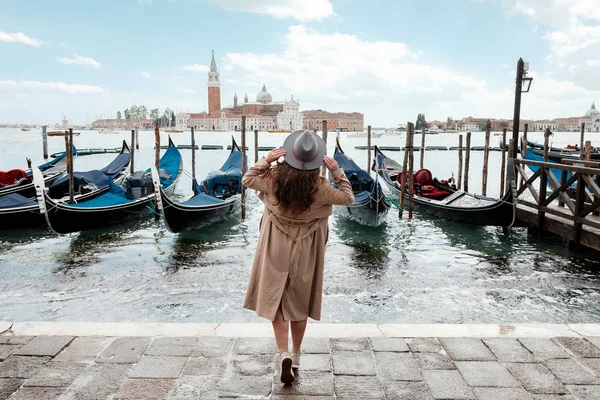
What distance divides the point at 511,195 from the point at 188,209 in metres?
4.35

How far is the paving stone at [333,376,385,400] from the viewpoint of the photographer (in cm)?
156

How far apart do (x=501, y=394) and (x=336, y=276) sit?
3116mm

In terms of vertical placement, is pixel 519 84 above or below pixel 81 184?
above

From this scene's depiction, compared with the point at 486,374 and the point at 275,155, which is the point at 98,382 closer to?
the point at 275,155

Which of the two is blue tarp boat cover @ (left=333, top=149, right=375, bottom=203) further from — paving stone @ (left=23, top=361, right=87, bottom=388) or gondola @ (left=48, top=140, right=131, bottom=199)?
paving stone @ (left=23, top=361, right=87, bottom=388)

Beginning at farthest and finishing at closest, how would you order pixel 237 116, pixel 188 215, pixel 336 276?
1. pixel 237 116
2. pixel 188 215
3. pixel 336 276

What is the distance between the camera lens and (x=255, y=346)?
1917 mm

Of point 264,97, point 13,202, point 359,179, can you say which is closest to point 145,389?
point 13,202

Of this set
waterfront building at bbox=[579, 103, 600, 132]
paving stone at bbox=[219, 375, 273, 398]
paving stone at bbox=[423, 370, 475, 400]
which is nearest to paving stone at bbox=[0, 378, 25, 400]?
paving stone at bbox=[219, 375, 273, 398]

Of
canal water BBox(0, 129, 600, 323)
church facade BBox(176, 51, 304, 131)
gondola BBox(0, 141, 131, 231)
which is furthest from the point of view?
church facade BBox(176, 51, 304, 131)

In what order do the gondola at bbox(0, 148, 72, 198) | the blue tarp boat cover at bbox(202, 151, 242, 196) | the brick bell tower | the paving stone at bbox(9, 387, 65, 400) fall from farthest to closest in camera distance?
the brick bell tower
the blue tarp boat cover at bbox(202, 151, 242, 196)
the gondola at bbox(0, 148, 72, 198)
the paving stone at bbox(9, 387, 65, 400)

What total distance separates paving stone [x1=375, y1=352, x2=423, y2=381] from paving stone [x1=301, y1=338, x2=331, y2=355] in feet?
0.67

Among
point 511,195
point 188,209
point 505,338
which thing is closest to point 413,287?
point 505,338

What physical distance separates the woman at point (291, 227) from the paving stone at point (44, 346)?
2.84ft
